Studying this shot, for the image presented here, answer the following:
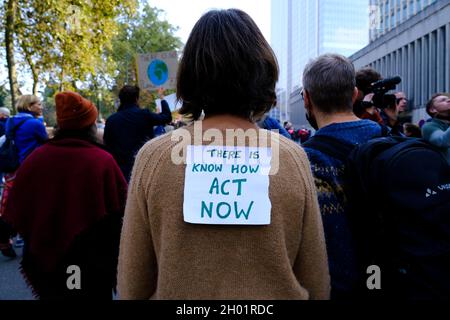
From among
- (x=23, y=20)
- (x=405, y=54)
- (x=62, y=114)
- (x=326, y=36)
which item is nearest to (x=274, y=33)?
(x=326, y=36)

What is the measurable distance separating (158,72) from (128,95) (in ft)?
4.03

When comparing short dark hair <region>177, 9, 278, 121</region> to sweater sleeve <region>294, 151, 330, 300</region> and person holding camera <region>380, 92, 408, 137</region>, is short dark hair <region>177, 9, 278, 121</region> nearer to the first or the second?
sweater sleeve <region>294, 151, 330, 300</region>

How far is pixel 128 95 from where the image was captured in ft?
20.0

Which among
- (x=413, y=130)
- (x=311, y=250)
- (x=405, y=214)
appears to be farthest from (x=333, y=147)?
(x=413, y=130)

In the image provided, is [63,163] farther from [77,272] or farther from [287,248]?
[287,248]

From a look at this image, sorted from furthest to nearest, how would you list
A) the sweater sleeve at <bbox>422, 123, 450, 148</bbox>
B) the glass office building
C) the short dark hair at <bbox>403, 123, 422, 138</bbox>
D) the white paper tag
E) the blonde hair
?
the glass office building → the short dark hair at <bbox>403, 123, 422, 138</bbox> → the blonde hair → the sweater sleeve at <bbox>422, 123, 450, 148</bbox> → the white paper tag

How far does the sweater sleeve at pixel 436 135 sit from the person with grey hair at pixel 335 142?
96.1 inches

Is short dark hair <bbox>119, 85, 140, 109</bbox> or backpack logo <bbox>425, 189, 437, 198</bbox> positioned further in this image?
short dark hair <bbox>119, 85, 140, 109</bbox>

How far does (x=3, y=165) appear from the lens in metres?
5.88

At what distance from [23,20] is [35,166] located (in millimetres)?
13101

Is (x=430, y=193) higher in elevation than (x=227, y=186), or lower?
lower

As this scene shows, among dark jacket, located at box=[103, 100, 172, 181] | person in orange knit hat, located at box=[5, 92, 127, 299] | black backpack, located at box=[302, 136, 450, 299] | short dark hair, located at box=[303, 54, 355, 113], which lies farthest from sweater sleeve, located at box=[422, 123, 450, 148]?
dark jacket, located at box=[103, 100, 172, 181]

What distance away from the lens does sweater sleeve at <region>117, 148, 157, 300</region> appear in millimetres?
1498

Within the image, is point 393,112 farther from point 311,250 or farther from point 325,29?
point 325,29
